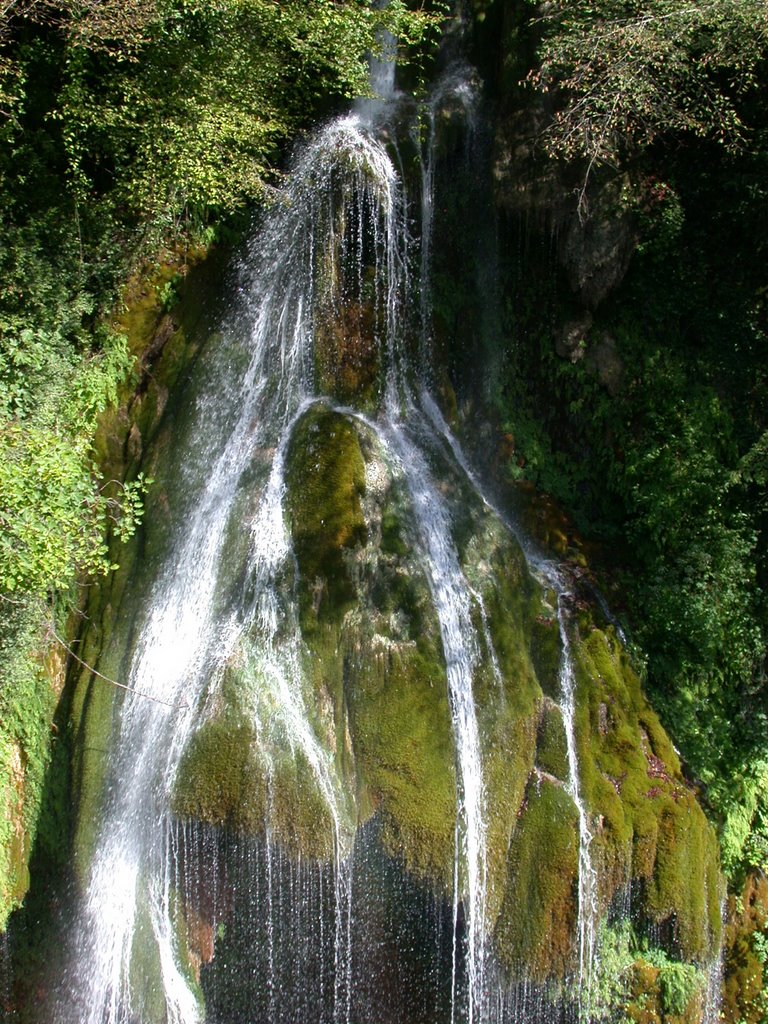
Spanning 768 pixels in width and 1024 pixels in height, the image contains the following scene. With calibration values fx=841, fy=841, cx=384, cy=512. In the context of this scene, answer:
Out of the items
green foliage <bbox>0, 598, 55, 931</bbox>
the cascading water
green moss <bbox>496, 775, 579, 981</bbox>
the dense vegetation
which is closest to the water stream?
the cascading water

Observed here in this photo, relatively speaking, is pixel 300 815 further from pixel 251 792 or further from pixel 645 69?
pixel 645 69

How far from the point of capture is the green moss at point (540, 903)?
17.2 feet

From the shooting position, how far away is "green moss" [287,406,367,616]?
5.58m

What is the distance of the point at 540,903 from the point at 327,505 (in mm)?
2871

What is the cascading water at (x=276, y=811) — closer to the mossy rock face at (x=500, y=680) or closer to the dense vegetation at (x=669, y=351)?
the mossy rock face at (x=500, y=680)

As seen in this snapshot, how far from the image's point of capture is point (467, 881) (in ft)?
17.1

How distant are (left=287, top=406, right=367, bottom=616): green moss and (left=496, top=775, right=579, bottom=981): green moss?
195 centimetres

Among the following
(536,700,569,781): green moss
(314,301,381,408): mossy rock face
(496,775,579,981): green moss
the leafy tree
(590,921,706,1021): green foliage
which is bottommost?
(590,921,706,1021): green foliage

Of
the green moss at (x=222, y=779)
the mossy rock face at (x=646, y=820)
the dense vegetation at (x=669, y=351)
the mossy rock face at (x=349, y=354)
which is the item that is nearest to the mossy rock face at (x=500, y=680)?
the mossy rock face at (x=646, y=820)

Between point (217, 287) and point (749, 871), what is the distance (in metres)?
6.22

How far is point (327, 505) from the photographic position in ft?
18.7

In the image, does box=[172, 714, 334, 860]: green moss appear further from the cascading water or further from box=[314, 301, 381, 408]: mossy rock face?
box=[314, 301, 381, 408]: mossy rock face

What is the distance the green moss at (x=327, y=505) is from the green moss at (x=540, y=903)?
1.95m

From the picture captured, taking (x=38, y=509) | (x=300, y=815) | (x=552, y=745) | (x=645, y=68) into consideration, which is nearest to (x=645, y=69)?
(x=645, y=68)
